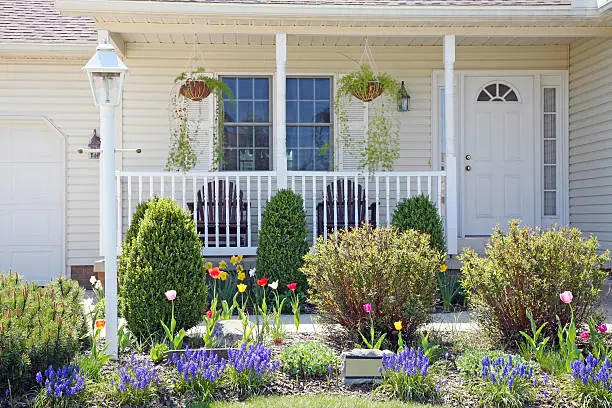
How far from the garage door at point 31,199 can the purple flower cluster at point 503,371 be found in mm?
6880

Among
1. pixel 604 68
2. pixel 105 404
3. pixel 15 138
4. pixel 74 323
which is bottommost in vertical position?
pixel 105 404

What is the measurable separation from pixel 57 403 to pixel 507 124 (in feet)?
24.3

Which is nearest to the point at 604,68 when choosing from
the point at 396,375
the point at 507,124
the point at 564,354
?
the point at 507,124

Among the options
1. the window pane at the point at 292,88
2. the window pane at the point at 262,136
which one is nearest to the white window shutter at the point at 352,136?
the window pane at the point at 292,88

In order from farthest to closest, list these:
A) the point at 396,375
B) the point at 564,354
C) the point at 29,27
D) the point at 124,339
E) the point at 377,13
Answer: the point at 29,27 < the point at 377,13 < the point at 124,339 < the point at 564,354 < the point at 396,375

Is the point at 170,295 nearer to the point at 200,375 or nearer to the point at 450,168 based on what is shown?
the point at 200,375

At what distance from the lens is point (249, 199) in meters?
8.50

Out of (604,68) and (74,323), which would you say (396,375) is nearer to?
(74,323)

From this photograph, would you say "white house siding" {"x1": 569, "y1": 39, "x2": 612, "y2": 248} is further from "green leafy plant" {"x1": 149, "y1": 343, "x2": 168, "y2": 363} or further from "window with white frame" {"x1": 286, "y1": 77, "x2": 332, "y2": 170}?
"green leafy plant" {"x1": 149, "y1": 343, "x2": 168, "y2": 363}

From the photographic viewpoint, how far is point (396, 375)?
4.55 m

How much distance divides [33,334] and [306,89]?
20.0 ft

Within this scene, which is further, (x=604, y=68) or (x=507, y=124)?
(x=507, y=124)

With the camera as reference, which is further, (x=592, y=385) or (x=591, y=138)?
(x=591, y=138)

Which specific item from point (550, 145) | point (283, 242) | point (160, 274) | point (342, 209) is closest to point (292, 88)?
point (342, 209)
